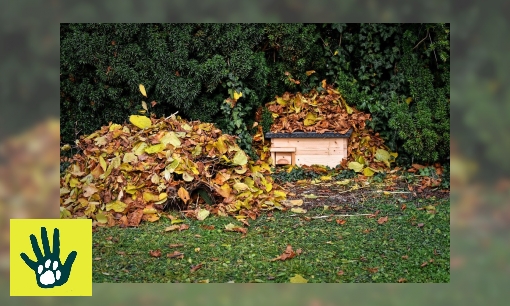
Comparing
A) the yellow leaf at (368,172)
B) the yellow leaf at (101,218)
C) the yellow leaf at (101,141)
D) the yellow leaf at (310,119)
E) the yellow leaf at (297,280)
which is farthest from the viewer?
the yellow leaf at (310,119)

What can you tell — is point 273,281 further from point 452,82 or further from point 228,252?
point 452,82

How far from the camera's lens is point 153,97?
5.72 meters

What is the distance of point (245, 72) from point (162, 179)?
149 cm

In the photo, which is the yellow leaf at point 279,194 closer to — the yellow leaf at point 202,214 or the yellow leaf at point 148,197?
the yellow leaf at point 202,214

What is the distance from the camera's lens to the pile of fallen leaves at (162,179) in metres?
4.60

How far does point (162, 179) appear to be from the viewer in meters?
4.63

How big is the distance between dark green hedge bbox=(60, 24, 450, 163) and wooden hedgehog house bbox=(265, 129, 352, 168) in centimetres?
35

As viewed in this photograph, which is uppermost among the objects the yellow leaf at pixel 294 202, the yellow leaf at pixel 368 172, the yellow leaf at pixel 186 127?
the yellow leaf at pixel 186 127

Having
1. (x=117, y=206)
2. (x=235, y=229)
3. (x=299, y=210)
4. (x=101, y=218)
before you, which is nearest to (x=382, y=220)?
(x=299, y=210)

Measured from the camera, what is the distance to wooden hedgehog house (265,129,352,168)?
6020mm

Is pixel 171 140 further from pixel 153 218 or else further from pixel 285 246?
pixel 285 246

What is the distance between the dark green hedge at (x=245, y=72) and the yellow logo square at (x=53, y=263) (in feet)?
7.75

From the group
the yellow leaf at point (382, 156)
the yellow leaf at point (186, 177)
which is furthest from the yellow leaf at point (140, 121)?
the yellow leaf at point (382, 156)

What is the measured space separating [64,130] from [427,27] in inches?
136
